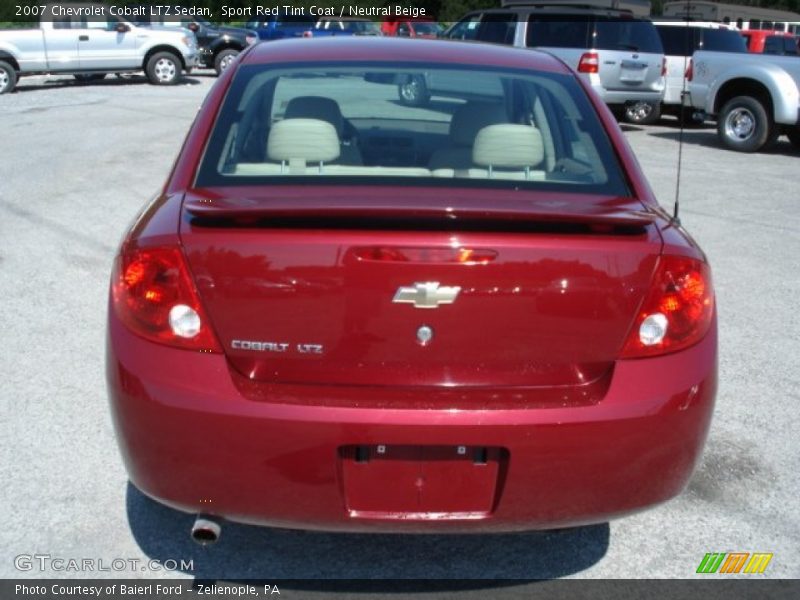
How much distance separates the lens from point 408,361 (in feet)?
8.83

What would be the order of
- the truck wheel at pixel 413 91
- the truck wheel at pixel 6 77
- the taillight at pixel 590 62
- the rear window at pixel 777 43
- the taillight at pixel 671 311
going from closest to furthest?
the taillight at pixel 671 311, the truck wheel at pixel 413 91, the taillight at pixel 590 62, the truck wheel at pixel 6 77, the rear window at pixel 777 43

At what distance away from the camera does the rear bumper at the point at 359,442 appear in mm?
2627

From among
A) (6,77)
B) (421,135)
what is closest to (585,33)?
(6,77)

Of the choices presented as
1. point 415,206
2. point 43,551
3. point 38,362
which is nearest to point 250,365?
point 415,206

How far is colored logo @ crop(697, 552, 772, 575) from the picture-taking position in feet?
11.0

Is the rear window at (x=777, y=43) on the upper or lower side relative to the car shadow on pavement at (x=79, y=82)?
upper

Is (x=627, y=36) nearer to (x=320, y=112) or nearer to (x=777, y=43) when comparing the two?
(x=777, y=43)

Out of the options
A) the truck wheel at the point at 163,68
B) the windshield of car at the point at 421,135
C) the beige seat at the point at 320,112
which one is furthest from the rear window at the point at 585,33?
the beige seat at the point at 320,112

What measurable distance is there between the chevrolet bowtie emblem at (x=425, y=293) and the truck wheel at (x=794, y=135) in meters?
12.9

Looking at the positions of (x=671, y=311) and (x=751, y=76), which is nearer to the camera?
(x=671, y=311)

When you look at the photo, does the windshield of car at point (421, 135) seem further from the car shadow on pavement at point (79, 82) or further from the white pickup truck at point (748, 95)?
the car shadow on pavement at point (79, 82)

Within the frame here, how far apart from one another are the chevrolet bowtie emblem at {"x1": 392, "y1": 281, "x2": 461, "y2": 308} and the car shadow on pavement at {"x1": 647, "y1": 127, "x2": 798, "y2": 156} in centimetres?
1289

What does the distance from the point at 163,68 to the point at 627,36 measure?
38.1 feet

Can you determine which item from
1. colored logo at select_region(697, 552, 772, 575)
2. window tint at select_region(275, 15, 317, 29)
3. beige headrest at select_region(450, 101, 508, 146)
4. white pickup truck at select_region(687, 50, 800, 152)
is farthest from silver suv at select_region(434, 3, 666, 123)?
window tint at select_region(275, 15, 317, 29)
